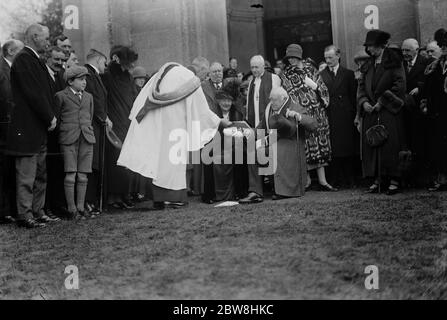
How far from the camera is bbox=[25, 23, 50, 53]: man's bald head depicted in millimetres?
6715

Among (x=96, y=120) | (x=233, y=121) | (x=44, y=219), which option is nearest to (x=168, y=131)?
(x=96, y=120)

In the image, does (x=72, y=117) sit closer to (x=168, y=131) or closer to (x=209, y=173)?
(x=168, y=131)

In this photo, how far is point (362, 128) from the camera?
25.9 feet

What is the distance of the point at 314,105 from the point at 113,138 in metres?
2.75

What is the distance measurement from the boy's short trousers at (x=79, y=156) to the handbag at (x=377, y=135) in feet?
11.0

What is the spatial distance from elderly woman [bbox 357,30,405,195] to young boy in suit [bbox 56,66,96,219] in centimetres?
339

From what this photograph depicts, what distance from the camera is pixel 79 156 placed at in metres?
7.01

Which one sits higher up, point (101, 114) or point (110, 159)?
point (101, 114)

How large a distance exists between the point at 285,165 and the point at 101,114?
2366mm

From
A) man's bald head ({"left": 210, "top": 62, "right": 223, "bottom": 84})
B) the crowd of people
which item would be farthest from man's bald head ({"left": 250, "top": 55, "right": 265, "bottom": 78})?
man's bald head ({"left": 210, "top": 62, "right": 223, "bottom": 84})
